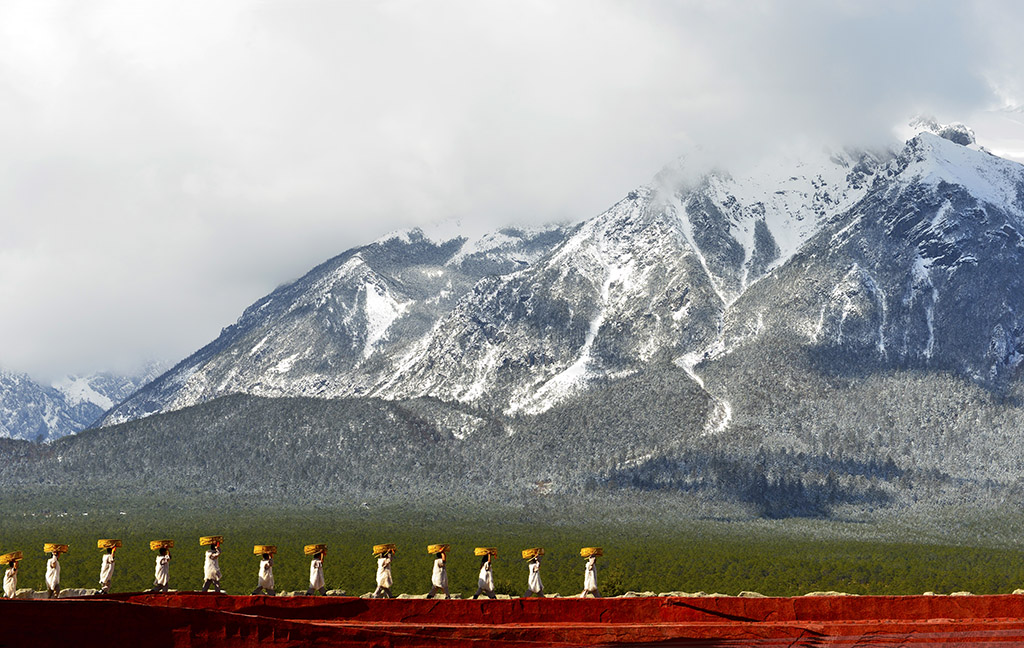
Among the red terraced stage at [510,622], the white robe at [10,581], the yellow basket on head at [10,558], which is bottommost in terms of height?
the red terraced stage at [510,622]

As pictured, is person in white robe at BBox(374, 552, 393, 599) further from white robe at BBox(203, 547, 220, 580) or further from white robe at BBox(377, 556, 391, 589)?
white robe at BBox(203, 547, 220, 580)

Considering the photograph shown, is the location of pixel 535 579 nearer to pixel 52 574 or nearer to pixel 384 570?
pixel 384 570

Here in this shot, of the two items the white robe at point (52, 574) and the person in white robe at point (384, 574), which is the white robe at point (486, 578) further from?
the white robe at point (52, 574)

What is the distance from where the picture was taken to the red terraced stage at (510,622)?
19516 mm

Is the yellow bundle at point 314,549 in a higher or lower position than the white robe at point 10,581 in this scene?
higher

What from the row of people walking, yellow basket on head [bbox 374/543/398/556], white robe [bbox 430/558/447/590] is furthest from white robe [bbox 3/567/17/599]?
white robe [bbox 430/558/447/590]

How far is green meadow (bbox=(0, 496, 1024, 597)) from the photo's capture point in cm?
8462

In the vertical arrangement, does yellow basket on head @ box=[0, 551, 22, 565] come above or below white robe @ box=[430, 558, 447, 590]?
above

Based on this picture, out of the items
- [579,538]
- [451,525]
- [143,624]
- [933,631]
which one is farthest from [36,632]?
[451,525]

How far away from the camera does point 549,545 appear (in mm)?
130875

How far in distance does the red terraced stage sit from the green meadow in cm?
2451

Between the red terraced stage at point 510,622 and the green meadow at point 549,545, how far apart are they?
2451cm

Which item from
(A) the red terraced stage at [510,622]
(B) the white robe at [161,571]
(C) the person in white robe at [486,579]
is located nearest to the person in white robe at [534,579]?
(C) the person in white robe at [486,579]

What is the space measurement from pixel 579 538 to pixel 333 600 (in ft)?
402
